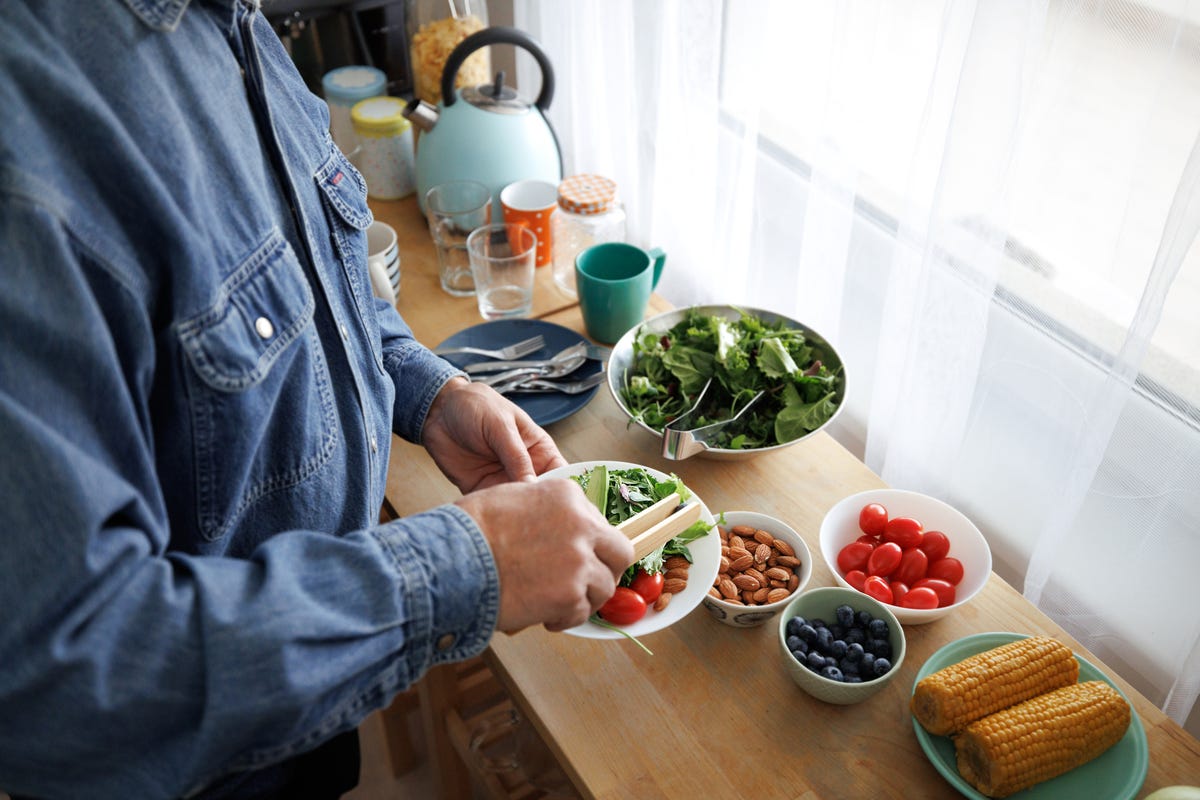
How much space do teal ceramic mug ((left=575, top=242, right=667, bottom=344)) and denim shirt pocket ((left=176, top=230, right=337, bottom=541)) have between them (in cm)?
65

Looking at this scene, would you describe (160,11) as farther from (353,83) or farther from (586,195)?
(353,83)

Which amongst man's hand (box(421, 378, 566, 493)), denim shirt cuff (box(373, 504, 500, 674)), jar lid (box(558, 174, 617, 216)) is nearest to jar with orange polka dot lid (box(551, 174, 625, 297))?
jar lid (box(558, 174, 617, 216))

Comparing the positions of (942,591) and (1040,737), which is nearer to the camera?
(1040,737)

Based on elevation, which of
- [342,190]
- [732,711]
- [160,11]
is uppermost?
[160,11]

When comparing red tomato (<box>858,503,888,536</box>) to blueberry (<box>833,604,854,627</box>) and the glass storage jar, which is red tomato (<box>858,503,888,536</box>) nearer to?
blueberry (<box>833,604,854,627</box>)

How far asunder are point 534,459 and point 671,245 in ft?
2.56

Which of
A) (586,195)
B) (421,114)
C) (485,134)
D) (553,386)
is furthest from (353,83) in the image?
(553,386)

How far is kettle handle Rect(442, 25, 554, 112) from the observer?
1527 mm

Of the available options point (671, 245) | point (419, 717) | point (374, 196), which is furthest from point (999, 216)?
point (419, 717)

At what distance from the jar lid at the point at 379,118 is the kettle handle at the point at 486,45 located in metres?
0.16

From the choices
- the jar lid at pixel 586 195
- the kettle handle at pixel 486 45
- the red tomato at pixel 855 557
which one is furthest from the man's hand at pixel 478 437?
the kettle handle at pixel 486 45

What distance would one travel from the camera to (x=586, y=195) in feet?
5.15

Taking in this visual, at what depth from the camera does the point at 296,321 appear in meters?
0.76

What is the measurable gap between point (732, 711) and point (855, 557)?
25 cm
